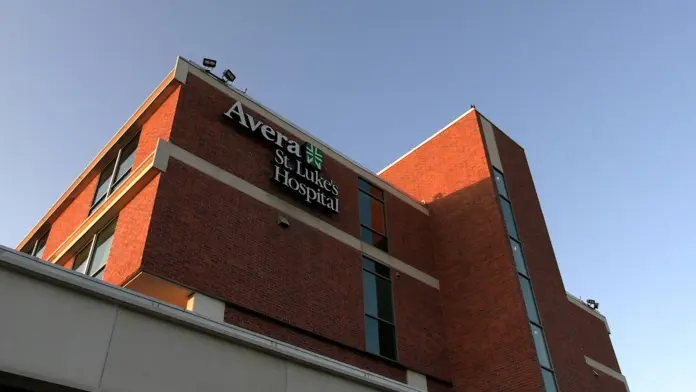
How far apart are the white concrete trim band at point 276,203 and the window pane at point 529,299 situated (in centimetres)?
296

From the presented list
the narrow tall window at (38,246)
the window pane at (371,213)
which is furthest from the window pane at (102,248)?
the window pane at (371,213)

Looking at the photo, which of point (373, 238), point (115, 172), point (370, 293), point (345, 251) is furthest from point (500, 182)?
point (115, 172)

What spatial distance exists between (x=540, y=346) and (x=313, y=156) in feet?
29.6

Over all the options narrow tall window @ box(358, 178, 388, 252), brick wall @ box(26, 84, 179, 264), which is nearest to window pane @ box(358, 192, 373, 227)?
narrow tall window @ box(358, 178, 388, 252)

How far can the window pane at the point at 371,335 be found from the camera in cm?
1609

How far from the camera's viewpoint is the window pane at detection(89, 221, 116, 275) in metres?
14.6

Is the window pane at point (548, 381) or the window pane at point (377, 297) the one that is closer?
the window pane at point (548, 381)

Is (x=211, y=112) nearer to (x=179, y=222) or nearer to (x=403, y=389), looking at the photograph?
(x=179, y=222)

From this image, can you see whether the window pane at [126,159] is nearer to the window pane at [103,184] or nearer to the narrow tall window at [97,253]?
the window pane at [103,184]

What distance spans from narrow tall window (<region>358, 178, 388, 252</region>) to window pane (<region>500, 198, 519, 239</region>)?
13.8 feet

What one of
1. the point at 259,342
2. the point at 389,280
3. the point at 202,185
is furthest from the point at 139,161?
the point at 389,280

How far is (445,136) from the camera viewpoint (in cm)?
2289

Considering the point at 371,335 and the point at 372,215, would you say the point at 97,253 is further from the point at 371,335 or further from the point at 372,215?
the point at 372,215

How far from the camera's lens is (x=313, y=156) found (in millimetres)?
17844
